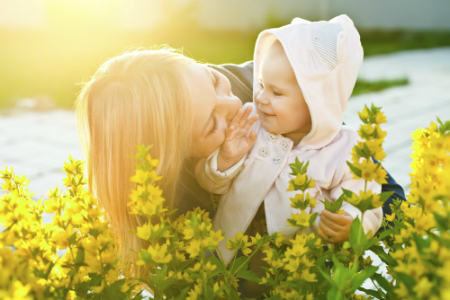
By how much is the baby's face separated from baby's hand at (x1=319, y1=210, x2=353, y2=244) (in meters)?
→ 0.32

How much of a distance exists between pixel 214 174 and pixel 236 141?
101 mm

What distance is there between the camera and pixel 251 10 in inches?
375

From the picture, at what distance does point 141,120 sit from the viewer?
3.25 feet

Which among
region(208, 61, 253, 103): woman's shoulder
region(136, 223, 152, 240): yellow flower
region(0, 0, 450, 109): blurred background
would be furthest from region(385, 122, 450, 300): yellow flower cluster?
region(0, 0, 450, 109): blurred background

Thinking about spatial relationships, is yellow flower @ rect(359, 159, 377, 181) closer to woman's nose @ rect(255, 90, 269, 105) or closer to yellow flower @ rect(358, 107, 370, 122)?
yellow flower @ rect(358, 107, 370, 122)

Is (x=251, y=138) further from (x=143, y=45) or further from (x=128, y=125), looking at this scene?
(x=143, y=45)

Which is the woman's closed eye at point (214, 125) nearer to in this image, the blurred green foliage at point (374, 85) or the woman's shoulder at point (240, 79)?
the woman's shoulder at point (240, 79)

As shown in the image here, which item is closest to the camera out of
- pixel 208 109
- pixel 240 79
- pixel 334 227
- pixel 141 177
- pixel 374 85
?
pixel 141 177

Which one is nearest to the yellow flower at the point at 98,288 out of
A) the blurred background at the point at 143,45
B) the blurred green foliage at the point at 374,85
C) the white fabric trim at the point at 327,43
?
the white fabric trim at the point at 327,43

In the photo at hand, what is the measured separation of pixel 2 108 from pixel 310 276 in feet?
17.8

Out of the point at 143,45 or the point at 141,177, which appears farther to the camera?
the point at 143,45

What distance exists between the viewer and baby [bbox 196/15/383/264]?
1119 mm

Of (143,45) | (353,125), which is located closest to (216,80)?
(353,125)

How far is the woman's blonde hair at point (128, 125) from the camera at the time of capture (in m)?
0.99
